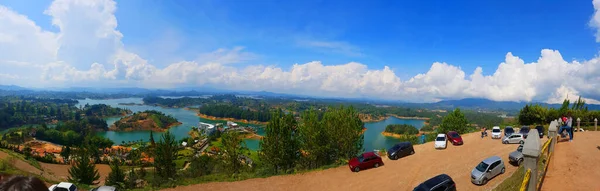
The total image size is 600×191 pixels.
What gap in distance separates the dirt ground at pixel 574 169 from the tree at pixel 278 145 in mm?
17669

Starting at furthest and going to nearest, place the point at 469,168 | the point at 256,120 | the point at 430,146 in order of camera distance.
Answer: the point at 256,120, the point at 430,146, the point at 469,168

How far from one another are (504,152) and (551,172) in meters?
12.4

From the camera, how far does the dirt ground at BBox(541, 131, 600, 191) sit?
9.00m

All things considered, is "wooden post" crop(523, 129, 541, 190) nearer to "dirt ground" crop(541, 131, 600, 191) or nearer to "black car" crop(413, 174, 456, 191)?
"dirt ground" crop(541, 131, 600, 191)

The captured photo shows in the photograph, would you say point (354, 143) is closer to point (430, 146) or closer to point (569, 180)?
point (430, 146)

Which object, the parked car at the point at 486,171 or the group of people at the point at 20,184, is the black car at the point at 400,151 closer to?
the parked car at the point at 486,171

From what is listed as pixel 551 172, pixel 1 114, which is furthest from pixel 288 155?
pixel 1 114

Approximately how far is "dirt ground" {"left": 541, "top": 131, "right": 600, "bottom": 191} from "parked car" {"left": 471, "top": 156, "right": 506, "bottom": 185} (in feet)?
8.51

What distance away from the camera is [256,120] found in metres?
146

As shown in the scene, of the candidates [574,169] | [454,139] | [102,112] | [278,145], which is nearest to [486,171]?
[574,169]

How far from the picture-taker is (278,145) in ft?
80.6

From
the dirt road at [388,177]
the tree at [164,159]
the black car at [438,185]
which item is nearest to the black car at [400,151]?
the dirt road at [388,177]

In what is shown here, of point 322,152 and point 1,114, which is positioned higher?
point 322,152

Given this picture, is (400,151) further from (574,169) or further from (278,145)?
(574,169)
